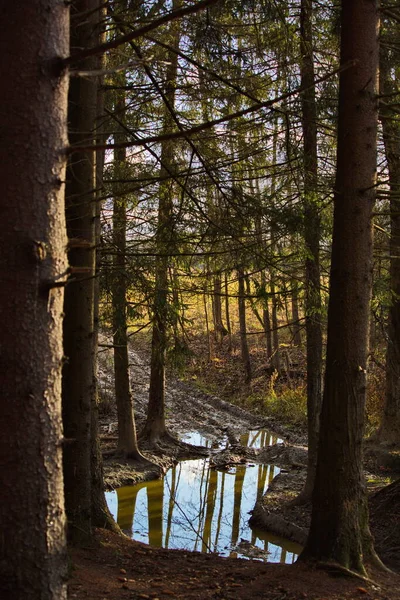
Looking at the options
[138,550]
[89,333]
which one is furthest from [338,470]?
[89,333]

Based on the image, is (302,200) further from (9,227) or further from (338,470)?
(9,227)

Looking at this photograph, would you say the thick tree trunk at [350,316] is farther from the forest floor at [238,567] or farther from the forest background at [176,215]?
the forest floor at [238,567]

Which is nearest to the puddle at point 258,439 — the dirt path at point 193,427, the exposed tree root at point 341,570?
the dirt path at point 193,427

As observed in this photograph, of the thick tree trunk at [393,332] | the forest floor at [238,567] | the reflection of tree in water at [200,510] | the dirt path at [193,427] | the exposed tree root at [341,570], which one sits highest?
the thick tree trunk at [393,332]

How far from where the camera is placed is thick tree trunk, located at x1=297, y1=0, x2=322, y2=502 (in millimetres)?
7895

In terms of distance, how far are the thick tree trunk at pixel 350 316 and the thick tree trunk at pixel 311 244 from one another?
221 centimetres

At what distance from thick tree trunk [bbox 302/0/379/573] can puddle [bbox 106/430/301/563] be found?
80.8 inches

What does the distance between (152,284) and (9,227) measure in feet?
18.5

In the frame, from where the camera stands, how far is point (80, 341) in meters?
5.79

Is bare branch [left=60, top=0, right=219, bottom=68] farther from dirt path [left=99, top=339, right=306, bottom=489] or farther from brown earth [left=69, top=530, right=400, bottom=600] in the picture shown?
dirt path [left=99, top=339, right=306, bottom=489]

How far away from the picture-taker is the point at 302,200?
7758 millimetres

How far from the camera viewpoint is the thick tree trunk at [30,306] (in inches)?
100

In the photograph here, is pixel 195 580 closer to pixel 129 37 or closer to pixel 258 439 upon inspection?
pixel 129 37

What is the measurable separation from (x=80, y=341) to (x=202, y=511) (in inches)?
170
